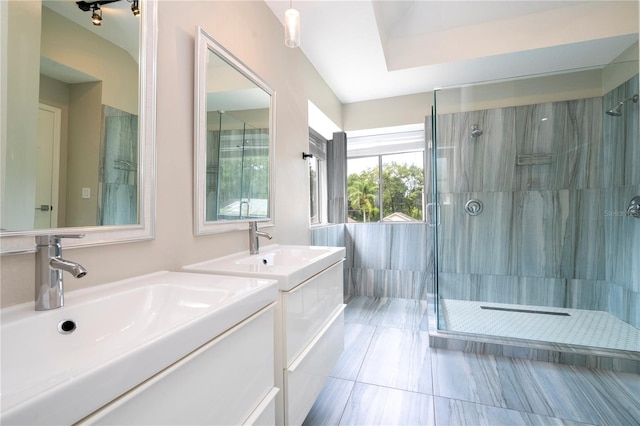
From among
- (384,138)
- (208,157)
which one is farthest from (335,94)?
(208,157)

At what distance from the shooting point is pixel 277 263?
1.49 metres

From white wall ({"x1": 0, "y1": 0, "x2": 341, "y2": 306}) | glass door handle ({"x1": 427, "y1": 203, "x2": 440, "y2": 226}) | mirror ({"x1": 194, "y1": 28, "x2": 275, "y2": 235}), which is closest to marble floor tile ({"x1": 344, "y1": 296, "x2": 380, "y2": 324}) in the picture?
glass door handle ({"x1": 427, "y1": 203, "x2": 440, "y2": 226})

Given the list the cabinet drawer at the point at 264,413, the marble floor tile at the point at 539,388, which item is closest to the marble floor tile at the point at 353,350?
the marble floor tile at the point at 539,388

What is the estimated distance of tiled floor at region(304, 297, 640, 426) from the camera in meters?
1.49

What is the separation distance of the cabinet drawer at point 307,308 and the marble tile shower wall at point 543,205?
1.72 meters

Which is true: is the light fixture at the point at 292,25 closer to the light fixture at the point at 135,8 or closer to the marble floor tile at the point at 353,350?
the light fixture at the point at 135,8

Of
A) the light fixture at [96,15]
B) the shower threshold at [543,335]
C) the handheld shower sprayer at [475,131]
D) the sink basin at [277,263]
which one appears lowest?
the shower threshold at [543,335]

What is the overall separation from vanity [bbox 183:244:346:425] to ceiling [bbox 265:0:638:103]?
1.66 meters

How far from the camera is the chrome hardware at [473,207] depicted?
2.80 metres

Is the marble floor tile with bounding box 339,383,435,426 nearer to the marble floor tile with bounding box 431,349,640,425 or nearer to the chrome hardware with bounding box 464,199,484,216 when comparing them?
the marble floor tile with bounding box 431,349,640,425

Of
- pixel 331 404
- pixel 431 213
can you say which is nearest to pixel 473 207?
pixel 431 213

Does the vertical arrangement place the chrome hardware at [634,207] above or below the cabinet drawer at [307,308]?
above

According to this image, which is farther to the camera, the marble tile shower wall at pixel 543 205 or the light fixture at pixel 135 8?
the marble tile shower wall at pixel 543 205

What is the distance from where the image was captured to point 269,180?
1.83m
